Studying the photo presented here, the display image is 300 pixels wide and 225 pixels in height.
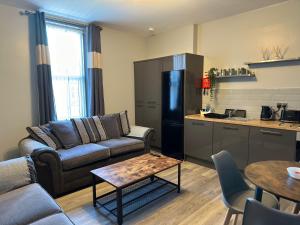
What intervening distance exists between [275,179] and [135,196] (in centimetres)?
166

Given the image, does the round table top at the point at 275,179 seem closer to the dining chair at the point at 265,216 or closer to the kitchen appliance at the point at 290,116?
the dining chair at the point at 265,216

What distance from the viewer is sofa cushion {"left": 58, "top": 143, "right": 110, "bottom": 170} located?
2.66m

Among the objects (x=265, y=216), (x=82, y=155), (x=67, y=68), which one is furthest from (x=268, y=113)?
(x=67, y=68)

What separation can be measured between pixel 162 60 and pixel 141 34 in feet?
3.67

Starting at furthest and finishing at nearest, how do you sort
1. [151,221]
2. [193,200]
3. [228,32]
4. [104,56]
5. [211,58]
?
[104,56]
[211,58]
[228,32]
[193,200]
[151,221]

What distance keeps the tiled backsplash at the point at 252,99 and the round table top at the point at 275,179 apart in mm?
1685

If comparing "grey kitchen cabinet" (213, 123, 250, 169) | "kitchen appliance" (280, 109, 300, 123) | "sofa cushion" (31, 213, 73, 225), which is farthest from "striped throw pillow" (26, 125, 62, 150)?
"kitchen appliance" (280, 109, 300, 123)

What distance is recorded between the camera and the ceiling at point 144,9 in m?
2.98

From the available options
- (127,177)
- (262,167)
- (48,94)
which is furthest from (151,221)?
(48,94)

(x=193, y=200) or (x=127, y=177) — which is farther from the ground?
(x=127, y=177)

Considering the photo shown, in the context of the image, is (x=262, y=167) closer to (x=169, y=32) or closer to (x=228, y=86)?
(x=228, y=86)

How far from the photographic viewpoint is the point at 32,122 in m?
3.40

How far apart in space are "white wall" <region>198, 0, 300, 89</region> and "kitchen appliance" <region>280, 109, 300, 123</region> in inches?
15.8

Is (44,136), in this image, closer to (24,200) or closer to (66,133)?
(66,133)
